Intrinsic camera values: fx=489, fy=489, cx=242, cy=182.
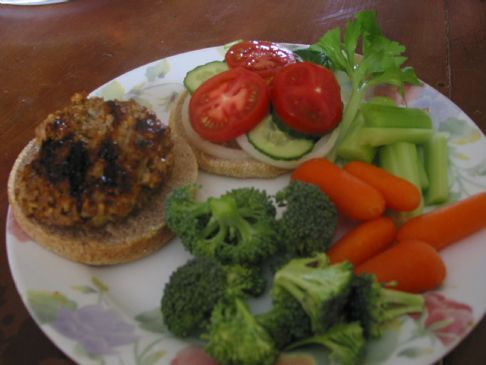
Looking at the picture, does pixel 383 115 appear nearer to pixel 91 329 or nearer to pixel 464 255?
pixel 464 255

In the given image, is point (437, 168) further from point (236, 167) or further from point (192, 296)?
point (192, 296)

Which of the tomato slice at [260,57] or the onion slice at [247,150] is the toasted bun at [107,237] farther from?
the tomato slice at [260,57]

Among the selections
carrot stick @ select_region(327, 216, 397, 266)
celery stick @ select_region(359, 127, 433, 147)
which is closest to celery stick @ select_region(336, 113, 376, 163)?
celery stick @ select_region(359, 127, 433, 147)

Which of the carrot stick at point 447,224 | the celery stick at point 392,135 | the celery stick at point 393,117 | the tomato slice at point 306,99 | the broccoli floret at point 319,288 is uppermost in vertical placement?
the tomato slice at point 306,99

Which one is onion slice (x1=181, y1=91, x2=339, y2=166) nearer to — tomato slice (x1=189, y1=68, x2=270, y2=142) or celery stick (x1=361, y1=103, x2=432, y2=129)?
tomato slice (x1=189, y1=68, x2=270, y2=142)

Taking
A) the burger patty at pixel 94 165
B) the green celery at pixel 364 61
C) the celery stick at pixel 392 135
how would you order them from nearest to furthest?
the burger patty at pixel 94 165 < the celery stick at pixel 392 135 < the green celery at pixel 364 61

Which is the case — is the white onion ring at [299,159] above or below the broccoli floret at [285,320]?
above

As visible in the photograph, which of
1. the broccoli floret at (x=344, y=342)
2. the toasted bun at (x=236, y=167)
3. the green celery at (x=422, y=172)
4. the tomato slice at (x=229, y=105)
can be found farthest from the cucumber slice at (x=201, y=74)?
the broccoli floret at (x=344, y=342)

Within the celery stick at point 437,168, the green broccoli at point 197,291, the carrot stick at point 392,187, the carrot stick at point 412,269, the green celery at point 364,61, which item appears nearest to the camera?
the green broccoli at point 197,291
